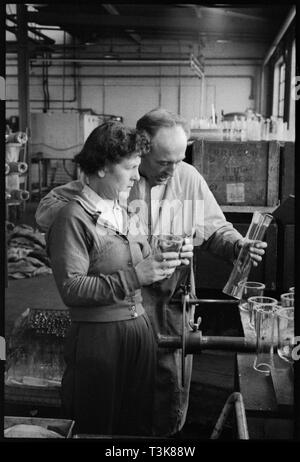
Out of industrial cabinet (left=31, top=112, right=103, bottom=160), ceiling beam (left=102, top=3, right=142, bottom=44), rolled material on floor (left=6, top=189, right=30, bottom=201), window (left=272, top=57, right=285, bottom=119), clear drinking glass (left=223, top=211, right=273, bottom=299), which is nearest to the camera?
clear drinking glass (left=223, top=211, right=273, bottom=299)

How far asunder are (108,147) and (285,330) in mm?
606

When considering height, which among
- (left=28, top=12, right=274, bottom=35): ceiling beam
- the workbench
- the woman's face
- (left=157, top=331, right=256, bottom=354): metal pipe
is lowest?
the workbench

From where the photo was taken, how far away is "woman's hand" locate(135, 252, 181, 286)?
3.72 ft

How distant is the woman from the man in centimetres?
8

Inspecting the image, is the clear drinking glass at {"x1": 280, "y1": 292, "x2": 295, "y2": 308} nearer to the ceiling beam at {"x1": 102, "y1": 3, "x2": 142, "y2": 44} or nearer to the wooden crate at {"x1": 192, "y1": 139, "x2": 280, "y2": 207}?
the wooden crate at {"x1": 192, "y1": 139, "x2": 280, "y2": 207}

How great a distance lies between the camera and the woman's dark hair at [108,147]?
1.23 metres

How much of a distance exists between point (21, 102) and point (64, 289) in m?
5.13

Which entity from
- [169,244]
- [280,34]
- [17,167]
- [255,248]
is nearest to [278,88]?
[280,34]

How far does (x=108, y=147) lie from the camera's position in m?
1.23

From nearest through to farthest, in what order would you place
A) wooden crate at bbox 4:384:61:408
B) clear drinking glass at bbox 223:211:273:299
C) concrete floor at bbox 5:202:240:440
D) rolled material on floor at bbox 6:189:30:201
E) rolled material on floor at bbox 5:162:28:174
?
clear drinking glass at bbox 223:211:273:299, concrete floor at bbox 5:202:240:440, wooden crate at bbox 4:384:61:408, rolled material on floor at bbox 5:162:28:174, rolled material on floor at bbox 6:189:30:201

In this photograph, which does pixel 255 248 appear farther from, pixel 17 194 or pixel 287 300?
pixel 17 194

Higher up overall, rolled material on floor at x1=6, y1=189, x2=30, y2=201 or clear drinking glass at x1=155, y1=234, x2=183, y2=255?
rolled material on floor at x1=6, y1=189, x2=30, y2=201

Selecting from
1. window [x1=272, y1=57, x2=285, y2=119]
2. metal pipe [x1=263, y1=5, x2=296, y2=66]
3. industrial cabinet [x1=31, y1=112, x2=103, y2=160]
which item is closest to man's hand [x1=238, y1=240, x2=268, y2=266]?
metal pipe [x1=263, y1=5, x2=296, y2=66]
